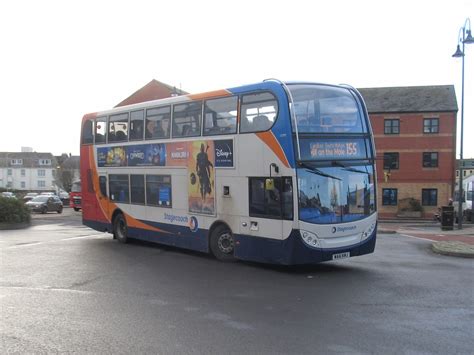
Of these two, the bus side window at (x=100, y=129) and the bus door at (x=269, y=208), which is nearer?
the bus door at (x=269, y=208)

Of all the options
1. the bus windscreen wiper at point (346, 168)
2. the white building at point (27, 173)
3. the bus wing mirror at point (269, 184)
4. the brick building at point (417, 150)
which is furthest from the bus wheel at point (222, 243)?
the white building at point (27, 173)

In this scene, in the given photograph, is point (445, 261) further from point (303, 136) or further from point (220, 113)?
point (220, 113)

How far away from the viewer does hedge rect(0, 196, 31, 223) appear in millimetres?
22617

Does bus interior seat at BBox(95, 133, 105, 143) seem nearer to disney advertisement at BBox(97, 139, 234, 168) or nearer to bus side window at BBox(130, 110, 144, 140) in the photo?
disney advertisement at BBox(97, 139, 234, 168)

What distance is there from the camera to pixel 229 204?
450 inches

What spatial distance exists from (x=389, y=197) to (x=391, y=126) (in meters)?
6.90

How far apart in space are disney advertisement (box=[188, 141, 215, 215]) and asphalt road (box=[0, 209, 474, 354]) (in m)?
1.35

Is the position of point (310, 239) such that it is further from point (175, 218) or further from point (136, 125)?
point (136, 125)

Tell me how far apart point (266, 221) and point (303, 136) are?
6.36ft

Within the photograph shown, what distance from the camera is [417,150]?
158 feet

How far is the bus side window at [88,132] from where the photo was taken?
54.0 ft

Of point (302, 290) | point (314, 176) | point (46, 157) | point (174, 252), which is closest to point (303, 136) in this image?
point (314, 176)

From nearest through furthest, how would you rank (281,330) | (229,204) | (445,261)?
(281,330)
(229,204)
(445,261)

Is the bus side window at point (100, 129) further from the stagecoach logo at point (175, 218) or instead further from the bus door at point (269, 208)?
the bus door at point (269, 208)
